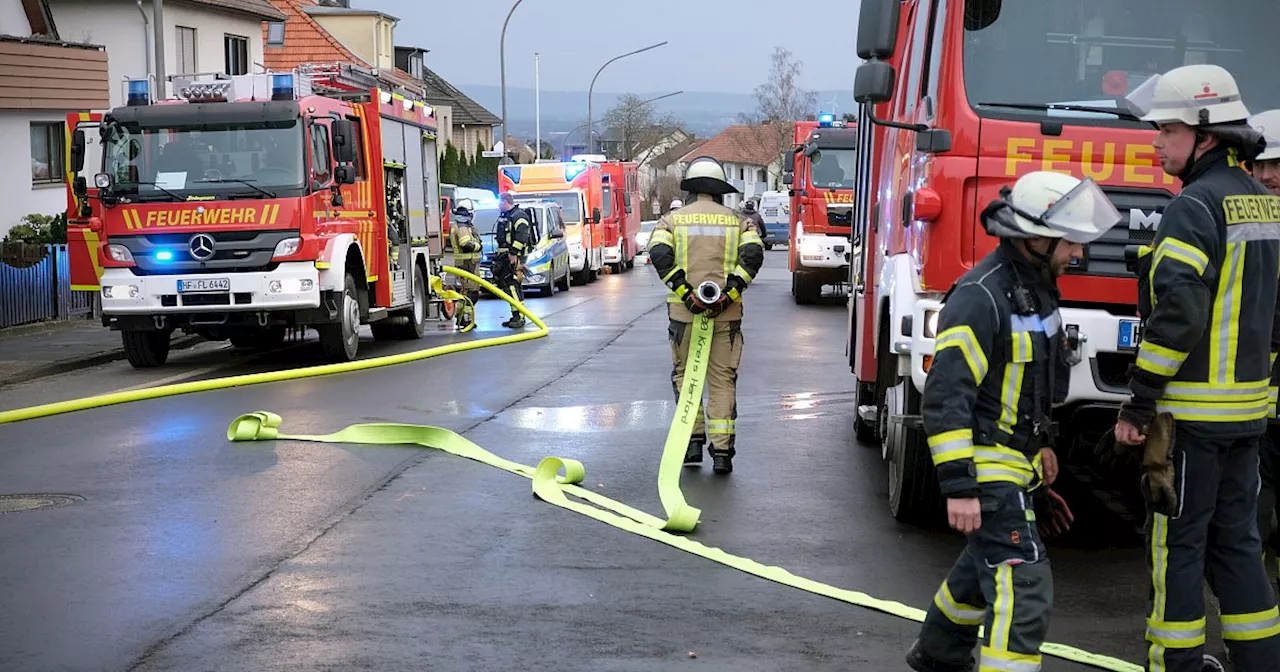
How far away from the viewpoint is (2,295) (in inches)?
811

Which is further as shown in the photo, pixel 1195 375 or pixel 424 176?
pixel 424 176

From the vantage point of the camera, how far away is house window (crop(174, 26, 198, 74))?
36625mm

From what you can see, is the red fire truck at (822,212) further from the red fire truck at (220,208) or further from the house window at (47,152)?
the house window at (47,152)

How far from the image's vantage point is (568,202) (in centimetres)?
3416

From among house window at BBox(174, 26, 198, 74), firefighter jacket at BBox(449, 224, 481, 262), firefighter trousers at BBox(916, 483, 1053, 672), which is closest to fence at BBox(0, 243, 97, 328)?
firefighter jacket at BBox(449, 224, 481, 262)

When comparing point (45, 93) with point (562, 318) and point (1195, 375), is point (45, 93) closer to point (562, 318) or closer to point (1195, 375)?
point (562, 318)

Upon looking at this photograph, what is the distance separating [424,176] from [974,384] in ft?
54.8

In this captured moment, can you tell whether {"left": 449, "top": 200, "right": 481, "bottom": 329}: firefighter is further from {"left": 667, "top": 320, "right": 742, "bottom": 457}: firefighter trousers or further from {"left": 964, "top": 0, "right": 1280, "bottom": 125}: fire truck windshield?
{"left": 964, "top": 0, "right": 1280, "bottom": 125}: fire truck windshield

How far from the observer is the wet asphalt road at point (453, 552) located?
18.2ft

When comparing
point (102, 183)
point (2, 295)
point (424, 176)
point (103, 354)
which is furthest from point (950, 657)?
point (2, 295)

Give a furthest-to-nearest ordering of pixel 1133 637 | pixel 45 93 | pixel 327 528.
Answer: pixel 45 93 → pixel 327 528 → pixel 1133 637

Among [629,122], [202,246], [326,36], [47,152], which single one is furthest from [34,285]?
[629,122]

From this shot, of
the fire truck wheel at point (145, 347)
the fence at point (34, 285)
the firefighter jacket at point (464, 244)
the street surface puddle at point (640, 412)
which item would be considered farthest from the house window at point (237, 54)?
the street surface puddle at point (640, 412)

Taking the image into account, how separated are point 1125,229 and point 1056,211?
2.30 metres
